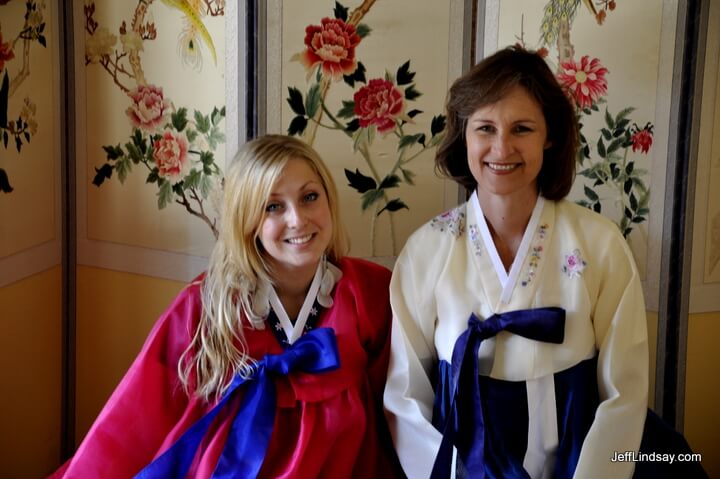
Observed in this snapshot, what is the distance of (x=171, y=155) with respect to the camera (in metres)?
1.82

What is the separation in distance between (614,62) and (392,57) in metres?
0.48

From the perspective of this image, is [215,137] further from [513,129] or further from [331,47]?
[513,129]

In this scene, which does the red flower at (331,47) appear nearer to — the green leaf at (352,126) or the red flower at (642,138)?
the green leaf at (352,126)

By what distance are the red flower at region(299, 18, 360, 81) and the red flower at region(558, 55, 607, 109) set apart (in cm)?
46

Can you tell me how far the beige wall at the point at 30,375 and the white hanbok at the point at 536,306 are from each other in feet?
2.86

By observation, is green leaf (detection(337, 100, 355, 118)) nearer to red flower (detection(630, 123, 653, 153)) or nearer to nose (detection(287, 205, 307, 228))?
nose (detection(287, 205, 307, 228))

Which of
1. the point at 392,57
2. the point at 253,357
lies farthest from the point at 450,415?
the point at 392,57

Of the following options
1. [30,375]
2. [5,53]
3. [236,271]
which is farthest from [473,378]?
[5,53]

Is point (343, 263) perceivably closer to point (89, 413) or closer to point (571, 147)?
point (571, 147)

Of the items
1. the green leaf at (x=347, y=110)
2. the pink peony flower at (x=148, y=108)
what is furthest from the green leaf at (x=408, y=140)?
the pink peony flower at (x=148, y=108)

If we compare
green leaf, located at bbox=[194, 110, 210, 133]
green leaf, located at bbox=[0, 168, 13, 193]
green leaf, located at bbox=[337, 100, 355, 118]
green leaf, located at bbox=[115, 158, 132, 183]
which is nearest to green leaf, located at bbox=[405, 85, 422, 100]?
green leaf, located at bbox=[337, 100, 355, 118]

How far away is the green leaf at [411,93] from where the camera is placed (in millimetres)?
1768

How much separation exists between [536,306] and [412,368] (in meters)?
0.26

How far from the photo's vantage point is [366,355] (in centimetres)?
155
